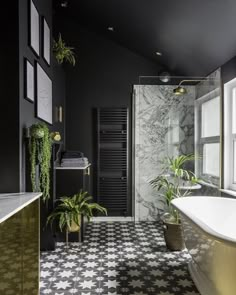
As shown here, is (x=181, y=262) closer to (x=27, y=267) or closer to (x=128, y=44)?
(x=27, y=267)

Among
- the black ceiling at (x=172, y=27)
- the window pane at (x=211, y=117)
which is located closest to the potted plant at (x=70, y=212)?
the window pane at (x=211, y=117)

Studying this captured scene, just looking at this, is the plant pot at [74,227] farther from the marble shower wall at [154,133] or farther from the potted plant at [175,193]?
the marble shower wall at [154,133]

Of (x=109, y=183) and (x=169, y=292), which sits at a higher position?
(x=109, y=183)

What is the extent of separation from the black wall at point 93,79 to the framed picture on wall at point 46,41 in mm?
1424

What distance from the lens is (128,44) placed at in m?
5.03

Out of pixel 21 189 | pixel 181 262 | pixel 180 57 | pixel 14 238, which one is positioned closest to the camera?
pixel 14 238

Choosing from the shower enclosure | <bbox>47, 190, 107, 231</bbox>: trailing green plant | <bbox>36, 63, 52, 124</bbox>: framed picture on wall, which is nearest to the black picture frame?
<bbox>36, 63, 52, 124</bbox>: framed picture on wall

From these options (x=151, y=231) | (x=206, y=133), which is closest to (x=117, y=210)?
→ (x=151, y=231)

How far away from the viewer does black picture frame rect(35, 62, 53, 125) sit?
3223 millimetres

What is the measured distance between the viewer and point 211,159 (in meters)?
4.34

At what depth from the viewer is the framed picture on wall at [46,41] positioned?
11.5 feet

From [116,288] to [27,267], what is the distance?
2.85ft

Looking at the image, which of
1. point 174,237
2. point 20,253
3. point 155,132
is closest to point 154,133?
point 155,132

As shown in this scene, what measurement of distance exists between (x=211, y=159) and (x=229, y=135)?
544 millimetres
